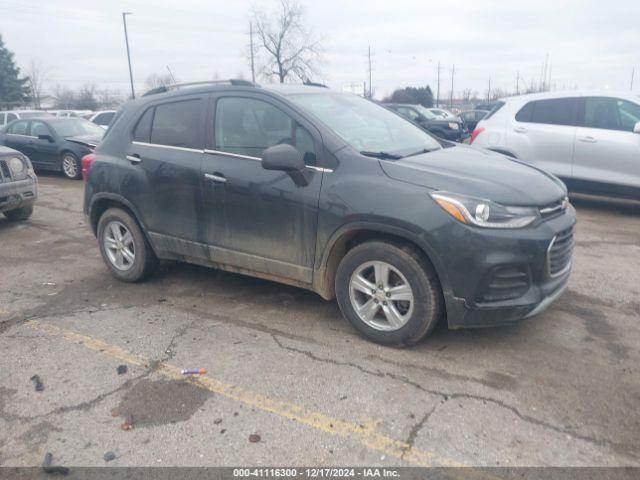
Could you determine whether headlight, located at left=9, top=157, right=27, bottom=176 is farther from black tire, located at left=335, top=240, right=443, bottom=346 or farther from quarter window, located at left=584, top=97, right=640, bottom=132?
quarter window, located at left=584, top=97, right=640, bottom=132

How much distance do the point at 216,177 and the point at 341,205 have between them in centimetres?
119

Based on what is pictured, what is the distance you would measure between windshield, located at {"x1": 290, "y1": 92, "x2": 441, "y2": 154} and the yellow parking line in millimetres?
1878

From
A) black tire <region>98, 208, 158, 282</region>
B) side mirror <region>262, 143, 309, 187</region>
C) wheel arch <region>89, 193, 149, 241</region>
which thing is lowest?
black tire <region>98, 208, 158, 282</region>

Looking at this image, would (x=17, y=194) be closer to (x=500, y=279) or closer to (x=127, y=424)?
(x=127, y=424)

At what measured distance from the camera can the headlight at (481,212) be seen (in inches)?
132

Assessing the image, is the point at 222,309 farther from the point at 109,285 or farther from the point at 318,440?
the point at 318,440

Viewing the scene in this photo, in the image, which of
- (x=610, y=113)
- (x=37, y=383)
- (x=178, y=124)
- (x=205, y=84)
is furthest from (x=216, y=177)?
(x=610, y=113)

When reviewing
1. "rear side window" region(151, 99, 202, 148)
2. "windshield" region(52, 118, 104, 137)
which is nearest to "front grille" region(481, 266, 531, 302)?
"rear side window" region(151, 99, 202, 148)

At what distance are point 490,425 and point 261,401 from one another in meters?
1.31

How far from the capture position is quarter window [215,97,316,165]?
3.99 meters

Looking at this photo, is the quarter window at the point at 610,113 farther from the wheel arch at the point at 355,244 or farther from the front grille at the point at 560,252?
the wheel arch at the point at 355,244

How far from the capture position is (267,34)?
46.7 m

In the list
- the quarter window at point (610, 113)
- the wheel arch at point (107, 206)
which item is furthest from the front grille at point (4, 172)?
the quarter window at point (610, 113)

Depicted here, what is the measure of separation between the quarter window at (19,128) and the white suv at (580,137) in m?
11.4
